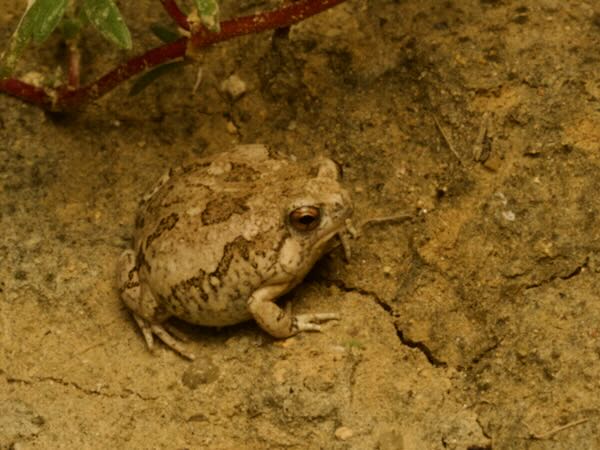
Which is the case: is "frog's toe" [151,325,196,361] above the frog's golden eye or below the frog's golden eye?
below

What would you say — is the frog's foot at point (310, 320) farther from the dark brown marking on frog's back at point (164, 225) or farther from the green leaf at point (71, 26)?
the green leaf at point (71, 26)

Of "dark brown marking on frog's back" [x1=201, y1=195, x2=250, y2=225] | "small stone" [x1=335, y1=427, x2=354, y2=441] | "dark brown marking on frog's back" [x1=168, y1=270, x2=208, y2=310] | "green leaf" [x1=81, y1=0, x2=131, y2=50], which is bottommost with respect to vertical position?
"small stone" [x1=335, y1=427, x2=354, y2=441]

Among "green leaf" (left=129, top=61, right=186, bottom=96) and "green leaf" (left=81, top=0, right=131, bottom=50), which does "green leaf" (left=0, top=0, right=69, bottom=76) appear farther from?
"green leaf" (left=129, top=61, right=186, bottom=96)

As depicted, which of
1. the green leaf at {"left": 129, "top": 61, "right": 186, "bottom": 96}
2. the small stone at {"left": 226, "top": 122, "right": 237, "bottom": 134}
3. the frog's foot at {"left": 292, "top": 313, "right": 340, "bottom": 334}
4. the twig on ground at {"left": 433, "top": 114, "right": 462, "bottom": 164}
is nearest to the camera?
the frog's foot at {"left": 292, "top": 313, "right": 340, "bottom": 334}

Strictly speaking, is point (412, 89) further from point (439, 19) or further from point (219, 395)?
point (219, 395)

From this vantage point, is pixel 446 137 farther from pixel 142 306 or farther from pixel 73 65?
pixel 73 65

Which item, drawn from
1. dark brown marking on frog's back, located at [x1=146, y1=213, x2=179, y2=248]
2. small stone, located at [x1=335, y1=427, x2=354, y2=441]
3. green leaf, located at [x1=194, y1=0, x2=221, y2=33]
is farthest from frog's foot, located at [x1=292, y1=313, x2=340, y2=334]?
green leaf, located at [x1=194, y1=0, x2=221, y2=33]

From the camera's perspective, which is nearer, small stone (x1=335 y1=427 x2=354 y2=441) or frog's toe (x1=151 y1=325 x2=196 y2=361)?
small stone (x1=335 y1=427 x2=354 y2=441)

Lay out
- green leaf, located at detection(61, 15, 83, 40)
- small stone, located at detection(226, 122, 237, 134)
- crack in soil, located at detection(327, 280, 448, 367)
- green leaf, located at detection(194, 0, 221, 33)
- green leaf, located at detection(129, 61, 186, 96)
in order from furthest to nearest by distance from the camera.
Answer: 1. small stone, located at detection(226, 122, 237, 134)
2. green leaf, located at detection(61, 15, 83, 40)
3. green leaf, located at detection(129, 61, 186, 96)
4. crack in soil, located at detection(327, 280, 448, 367)
5. green leaf, located at detection(194, 0, 221, 33)
